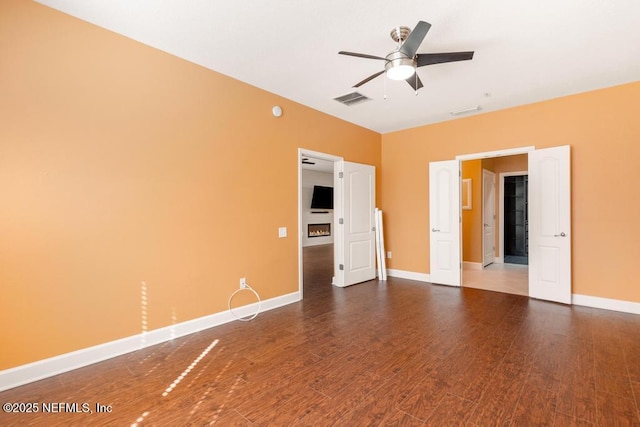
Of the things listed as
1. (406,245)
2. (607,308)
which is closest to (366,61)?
(406,245)

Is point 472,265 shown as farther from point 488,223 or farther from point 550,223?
point 550,223

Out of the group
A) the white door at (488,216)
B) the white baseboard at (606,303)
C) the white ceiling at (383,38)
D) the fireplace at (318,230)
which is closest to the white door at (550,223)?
the white baseboard at (606,303)

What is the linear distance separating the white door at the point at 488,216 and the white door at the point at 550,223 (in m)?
2.48

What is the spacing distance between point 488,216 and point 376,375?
6.27 m

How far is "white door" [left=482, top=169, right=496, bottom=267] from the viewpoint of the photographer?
6808mm

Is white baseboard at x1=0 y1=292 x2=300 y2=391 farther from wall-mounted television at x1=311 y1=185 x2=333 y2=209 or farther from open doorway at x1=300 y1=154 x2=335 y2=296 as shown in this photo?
wall-mounted television at x1=311 y1=185 x2=333 y2=209

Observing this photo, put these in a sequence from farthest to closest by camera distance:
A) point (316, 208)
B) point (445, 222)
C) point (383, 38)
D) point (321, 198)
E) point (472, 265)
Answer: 1. point (316, 208)
2. point (321, 198)
3. point (472, 265)
4. point (445, 222)
5. point (383, 38)

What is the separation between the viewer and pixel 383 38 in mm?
2732

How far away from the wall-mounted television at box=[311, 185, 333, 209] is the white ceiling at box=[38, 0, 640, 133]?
21.9 feet

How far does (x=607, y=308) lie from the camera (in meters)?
3.84

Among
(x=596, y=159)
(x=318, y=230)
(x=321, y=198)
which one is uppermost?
(x=596, y=159)

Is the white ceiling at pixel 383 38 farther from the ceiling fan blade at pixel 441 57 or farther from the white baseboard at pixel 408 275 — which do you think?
the white baseboard at pixel 408 275

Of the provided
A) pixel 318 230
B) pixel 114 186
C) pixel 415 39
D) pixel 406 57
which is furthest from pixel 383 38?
pixel 318 230

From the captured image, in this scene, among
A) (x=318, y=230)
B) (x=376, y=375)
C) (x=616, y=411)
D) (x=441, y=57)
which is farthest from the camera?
(x=318, y=230)
